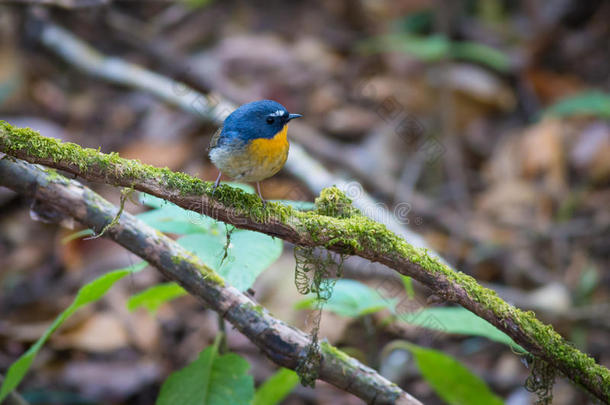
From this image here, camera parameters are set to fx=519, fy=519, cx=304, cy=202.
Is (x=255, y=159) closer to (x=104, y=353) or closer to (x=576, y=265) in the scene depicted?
(x=104, y=353)

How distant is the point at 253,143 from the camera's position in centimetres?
275

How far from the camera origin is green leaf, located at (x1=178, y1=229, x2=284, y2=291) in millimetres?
2434

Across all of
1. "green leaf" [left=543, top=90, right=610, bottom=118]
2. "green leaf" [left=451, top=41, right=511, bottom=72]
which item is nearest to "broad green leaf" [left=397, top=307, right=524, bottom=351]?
"green leaf" [left=543, top=90, right=610, bottom=118]

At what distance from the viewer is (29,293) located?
5359 millimetres

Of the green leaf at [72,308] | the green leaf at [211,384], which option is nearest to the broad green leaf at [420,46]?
the green leaf at [211,384]

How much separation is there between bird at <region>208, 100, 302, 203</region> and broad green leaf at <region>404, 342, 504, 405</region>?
1351 mm

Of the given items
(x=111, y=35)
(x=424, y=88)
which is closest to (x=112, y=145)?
(x=111, y=35)

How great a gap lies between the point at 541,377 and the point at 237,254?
62.2 inches

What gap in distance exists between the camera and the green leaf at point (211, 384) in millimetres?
2553

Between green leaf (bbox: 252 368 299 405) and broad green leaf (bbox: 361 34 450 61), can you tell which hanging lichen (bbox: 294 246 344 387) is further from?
broad green leaf (bbox: 361 34 450 61)

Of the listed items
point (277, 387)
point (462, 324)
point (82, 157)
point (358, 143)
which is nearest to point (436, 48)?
point (358, 143)

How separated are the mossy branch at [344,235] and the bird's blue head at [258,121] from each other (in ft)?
1.73

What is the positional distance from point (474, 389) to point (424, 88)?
18.9 ft

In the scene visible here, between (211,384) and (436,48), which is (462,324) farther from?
(436,48)
